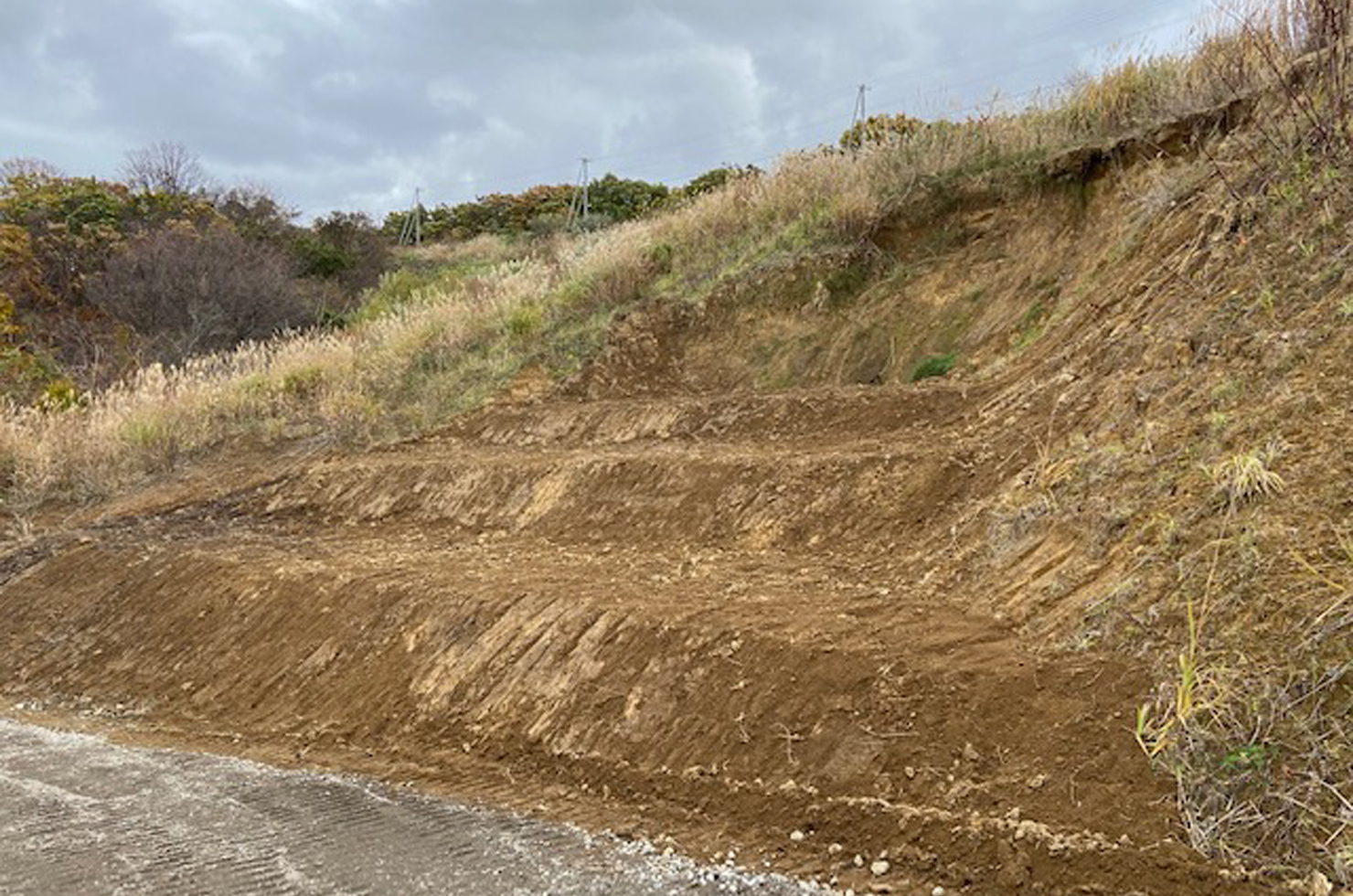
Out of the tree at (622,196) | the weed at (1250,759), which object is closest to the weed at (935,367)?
the weed at (1250,759)

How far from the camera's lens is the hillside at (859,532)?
12.1 ft

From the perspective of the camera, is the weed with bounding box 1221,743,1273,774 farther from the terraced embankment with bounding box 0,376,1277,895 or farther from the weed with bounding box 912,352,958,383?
the weed with bounding box 912,352,958,383

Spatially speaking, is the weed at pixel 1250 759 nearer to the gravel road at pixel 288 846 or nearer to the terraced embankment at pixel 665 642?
the terraced embankment at pixel 665 642

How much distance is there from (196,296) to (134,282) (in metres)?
1.57

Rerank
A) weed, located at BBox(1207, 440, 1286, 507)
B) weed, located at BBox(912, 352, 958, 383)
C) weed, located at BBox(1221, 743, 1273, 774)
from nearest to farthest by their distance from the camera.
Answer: weed, located at BBox(1221, 743, 1273, 774) < weed, located at BBox(1207, 440, 1286, 507) < weed, located at BBox(912, 352, 958, 383)

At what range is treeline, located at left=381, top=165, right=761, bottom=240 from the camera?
2894 centimetres

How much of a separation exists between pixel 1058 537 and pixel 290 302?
20201 mm

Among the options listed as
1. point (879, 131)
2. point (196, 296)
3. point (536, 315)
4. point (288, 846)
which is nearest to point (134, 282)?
point (196, 296)

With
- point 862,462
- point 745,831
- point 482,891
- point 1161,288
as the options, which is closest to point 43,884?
point 482,891

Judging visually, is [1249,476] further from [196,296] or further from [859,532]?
[196,296]

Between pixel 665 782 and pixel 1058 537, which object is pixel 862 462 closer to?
pixel 1058 537

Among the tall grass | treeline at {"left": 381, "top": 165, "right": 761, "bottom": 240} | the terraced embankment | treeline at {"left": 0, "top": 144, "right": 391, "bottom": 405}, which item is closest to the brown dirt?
the terraced embankment

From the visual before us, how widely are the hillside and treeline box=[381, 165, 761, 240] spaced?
1498 cm

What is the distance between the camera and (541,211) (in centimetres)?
3434
